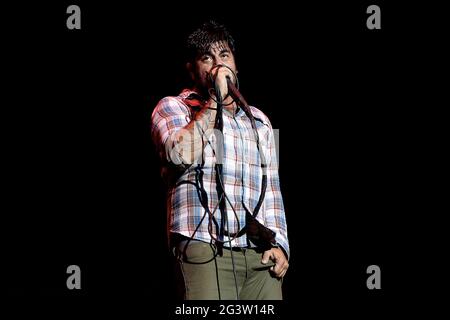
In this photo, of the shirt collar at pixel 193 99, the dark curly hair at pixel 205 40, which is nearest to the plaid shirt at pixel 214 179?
the shirt collar at pixel 193 99

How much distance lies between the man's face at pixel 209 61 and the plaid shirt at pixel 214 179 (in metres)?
0.05

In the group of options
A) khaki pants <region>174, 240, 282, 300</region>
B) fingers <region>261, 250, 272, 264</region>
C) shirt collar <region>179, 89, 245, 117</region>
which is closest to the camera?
khaki pants <region>174, 240, 282, 300</region>

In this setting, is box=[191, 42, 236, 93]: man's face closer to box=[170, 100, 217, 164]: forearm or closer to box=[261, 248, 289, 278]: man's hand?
box=[170, 100, 217, 164]: forearm

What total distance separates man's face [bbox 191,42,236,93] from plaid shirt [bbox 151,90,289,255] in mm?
54

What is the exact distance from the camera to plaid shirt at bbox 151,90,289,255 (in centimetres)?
177

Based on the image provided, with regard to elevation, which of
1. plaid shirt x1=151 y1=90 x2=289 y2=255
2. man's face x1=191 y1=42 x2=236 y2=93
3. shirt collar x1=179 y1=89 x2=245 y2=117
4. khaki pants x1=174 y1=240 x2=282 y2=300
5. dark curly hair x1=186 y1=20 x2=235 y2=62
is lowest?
khaki pants x1=174 y1=240 x2=282 y2=300

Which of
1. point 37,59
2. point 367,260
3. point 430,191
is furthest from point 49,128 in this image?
point 430,191

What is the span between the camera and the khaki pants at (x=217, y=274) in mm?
1685

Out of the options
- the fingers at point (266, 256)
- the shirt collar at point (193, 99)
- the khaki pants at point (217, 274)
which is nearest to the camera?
the khaki pants at point (217, 274)

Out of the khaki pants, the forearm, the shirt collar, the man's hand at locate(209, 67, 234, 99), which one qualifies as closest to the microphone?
the man's hand at locate(209, 67, 234, 99)

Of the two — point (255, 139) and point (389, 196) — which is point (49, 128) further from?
point (389, 196)

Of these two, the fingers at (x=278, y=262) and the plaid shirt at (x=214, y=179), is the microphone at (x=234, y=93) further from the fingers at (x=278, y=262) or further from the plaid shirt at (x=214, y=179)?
the fingers at (x=278, y=262)

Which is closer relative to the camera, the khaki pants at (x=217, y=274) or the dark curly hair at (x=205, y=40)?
the khaki pants at (x=217, y=274)

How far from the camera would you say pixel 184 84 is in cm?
258
